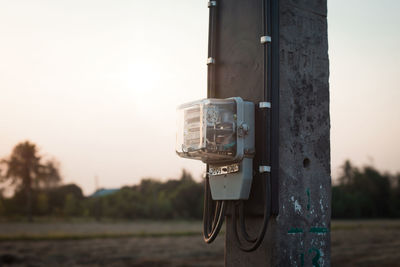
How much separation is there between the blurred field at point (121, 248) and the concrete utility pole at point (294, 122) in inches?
571

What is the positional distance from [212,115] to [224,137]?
0.12 m

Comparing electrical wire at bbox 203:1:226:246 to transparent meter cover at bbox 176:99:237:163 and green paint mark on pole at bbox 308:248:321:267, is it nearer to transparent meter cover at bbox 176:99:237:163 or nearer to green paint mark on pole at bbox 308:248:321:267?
transparent meter cover at bbox 176:99:237:163

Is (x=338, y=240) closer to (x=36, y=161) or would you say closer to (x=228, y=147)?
(x=36, y=161)

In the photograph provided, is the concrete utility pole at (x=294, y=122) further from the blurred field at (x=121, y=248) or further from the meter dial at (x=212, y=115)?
the blurred field at (x=121, y=248)

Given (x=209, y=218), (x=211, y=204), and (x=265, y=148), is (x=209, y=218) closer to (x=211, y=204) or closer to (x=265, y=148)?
(x=211, y=204)

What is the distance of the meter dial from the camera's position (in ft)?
7.11

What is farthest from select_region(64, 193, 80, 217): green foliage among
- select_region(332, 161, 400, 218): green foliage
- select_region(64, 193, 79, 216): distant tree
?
select_region(332, 161, 400, 218): green foliage

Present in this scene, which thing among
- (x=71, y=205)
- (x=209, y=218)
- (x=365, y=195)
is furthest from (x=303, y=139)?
(x=365, y=195)

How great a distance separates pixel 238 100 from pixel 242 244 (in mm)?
694

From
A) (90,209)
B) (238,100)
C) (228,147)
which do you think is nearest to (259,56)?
(238,100)

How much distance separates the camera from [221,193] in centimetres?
237

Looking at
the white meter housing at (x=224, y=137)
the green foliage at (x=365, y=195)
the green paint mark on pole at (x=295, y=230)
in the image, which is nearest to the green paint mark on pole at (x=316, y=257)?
the green paint mark on pole at (x=295, y=230)

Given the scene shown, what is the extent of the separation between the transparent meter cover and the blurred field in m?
14.7

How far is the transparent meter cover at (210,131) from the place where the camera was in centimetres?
215
